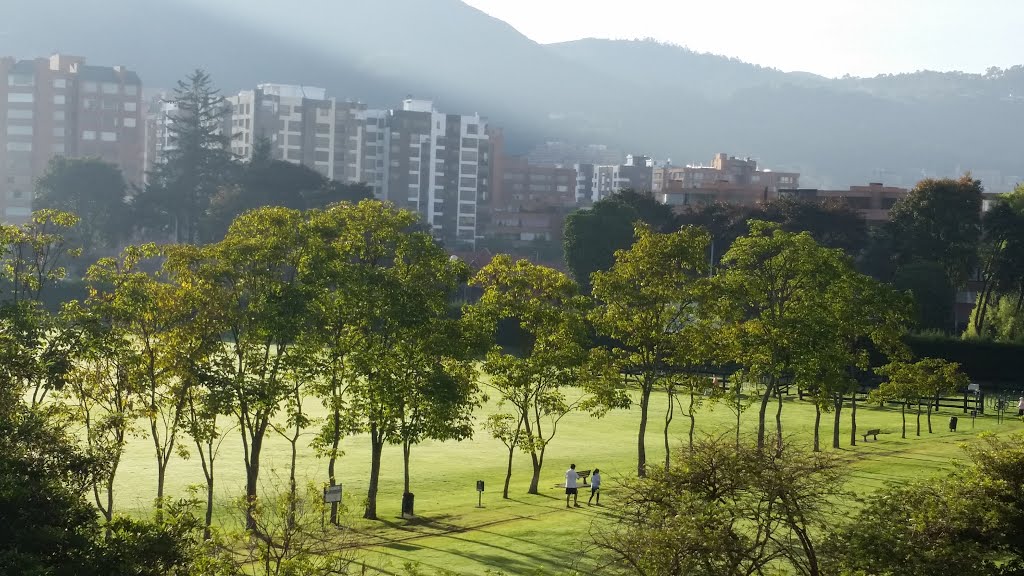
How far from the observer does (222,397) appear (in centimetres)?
3541

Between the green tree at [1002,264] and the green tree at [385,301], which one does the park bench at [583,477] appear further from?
the green tree at [1002,264]

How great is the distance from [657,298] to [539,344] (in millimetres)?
4857

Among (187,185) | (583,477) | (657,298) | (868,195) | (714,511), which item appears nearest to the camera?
A: (714,511)

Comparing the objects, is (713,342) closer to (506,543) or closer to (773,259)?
(773,259)

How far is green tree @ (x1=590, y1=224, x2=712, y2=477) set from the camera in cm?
4597

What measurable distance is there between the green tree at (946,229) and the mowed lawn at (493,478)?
120 ft

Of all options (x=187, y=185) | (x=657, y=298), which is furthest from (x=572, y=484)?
(x=187, y=185)

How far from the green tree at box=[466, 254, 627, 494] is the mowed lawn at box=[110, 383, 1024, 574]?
2865mm

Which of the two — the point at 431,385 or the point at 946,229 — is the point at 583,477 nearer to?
the point at 431,385

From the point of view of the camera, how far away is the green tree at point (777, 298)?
49.1 metres

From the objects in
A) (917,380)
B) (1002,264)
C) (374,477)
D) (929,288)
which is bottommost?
(374,477)

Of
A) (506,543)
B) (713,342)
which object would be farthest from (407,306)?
(713,342)

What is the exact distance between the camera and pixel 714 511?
19.8 m

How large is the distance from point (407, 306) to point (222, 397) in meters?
7.00
